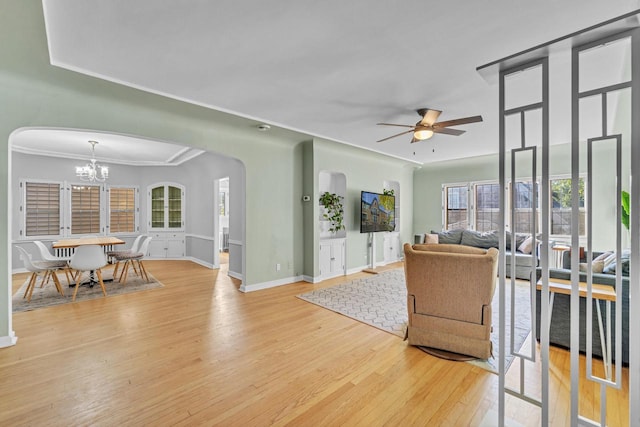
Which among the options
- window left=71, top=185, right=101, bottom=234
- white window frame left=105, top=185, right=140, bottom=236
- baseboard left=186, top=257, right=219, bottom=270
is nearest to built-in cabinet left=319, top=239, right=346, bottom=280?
baseboard left=186, top=257, right=219, bottom=270

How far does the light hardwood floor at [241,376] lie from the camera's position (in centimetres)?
200

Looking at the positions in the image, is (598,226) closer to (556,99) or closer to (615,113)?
(615,113)

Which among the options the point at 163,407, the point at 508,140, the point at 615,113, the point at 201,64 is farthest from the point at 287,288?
the point at 615,113

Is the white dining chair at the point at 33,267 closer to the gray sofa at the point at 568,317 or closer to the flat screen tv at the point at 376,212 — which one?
the flat screen tv at the point at 376,212

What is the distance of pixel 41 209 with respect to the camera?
22.2 ft

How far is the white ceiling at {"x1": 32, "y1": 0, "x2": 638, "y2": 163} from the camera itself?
199cm

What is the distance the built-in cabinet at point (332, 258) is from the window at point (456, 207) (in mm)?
3696

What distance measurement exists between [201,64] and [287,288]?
373 cm

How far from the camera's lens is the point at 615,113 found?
165 inches

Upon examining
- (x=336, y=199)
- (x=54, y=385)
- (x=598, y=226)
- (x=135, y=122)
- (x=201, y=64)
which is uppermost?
(x=201, y=64)

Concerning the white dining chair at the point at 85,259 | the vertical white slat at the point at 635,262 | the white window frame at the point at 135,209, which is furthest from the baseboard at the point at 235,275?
the vertical white slat at the point at 635,262

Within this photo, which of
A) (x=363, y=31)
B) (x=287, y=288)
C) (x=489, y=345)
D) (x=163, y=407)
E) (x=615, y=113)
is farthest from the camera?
(x=287, y=288)

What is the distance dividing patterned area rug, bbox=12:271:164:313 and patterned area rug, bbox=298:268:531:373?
3.09m

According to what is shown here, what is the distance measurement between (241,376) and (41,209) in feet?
24.5
